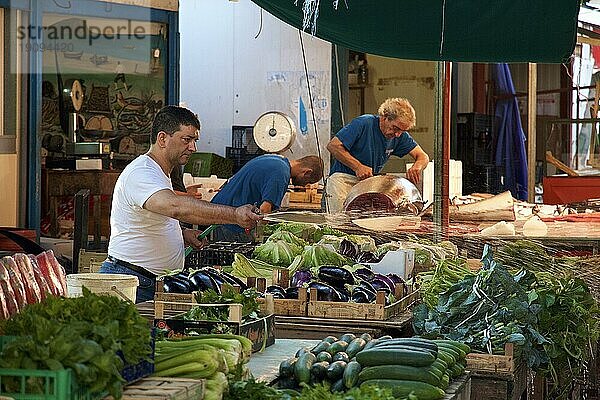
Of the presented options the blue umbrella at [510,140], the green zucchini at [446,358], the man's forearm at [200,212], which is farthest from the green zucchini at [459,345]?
the blue umbrella at [510,140]

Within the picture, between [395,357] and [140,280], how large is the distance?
238cm

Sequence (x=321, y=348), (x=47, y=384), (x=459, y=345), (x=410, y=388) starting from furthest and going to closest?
(x=459, y=345) < (x=321, y=348) < (x=410, y=388) < (x=47, y=384)

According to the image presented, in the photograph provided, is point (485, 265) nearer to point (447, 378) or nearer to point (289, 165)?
point (447, 378)

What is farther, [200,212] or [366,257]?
[366,257]

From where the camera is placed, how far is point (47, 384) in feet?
7.63

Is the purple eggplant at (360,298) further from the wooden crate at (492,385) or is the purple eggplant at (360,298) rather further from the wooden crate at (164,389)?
the wooden crate at (164,389)

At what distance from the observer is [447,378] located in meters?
3.62

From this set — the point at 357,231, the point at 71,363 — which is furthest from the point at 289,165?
the point at 71,363

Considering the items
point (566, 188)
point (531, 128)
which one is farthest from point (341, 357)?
point (531, 128)

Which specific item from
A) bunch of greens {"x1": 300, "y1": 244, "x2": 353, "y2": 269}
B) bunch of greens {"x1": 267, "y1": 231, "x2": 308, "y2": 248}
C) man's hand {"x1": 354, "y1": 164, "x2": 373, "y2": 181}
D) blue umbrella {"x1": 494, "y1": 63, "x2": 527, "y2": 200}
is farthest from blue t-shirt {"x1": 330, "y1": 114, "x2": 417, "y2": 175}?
blue umbrella {"x1": 494, "y1": 63, "x2": 527, "y2": 200}

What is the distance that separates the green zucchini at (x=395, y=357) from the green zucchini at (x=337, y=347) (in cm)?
12

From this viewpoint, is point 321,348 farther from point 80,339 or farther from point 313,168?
point 313,168

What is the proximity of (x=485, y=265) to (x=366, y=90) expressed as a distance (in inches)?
244

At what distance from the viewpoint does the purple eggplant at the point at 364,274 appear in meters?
5.21
